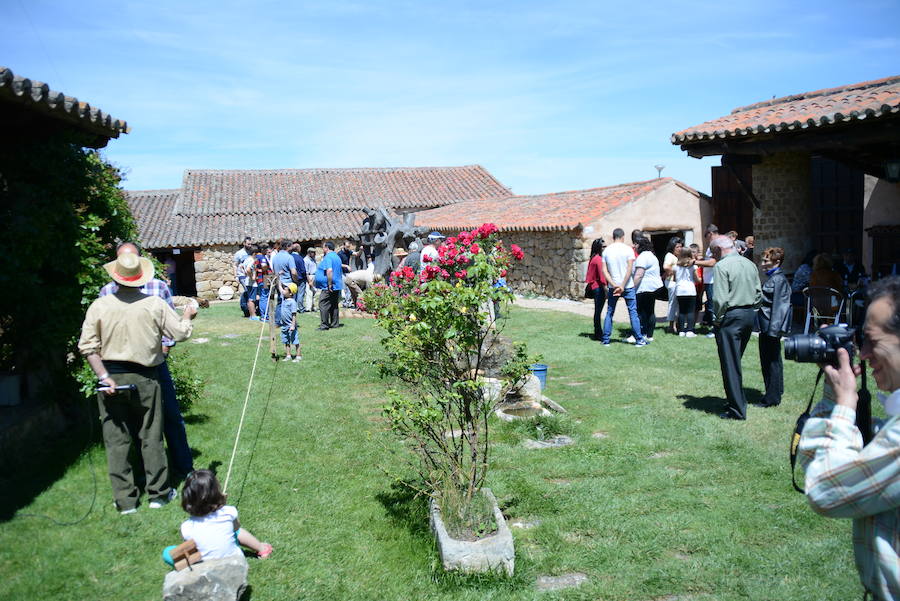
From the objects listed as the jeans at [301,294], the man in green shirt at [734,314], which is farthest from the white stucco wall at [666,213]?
the man in green shirt at [734,314]

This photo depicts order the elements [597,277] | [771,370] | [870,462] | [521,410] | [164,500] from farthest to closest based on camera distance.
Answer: [597,277]
[771,370]
[521,410]
[164,500]
[870,462]

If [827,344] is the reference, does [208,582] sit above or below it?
below

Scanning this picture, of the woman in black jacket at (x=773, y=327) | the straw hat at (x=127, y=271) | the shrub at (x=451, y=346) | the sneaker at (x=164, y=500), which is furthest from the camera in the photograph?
the woman in black jacket at (x=773, y=327)

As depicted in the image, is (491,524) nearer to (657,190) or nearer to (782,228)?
(782,228)

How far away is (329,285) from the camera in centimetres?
1244

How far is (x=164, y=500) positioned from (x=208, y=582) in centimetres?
163

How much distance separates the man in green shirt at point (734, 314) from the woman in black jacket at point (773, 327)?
19 cm

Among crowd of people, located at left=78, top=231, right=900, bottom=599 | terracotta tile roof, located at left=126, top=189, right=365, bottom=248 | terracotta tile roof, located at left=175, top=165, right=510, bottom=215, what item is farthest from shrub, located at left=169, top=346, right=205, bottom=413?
terracotta tile roof, located at left=175, top=165, right=510, bottom=215

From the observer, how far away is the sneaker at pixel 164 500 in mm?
4648

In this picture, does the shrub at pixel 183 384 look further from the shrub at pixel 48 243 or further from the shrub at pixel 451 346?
→ the shrub at pixel 451 346

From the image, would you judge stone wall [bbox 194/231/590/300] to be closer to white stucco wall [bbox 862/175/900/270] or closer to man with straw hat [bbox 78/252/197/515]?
white stucco wall [bbox 862/175/900/270]

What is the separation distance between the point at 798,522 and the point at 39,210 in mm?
6048

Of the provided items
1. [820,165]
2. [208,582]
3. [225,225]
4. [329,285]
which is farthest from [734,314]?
[225,225]

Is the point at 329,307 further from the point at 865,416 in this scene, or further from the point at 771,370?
the point at 865,416
